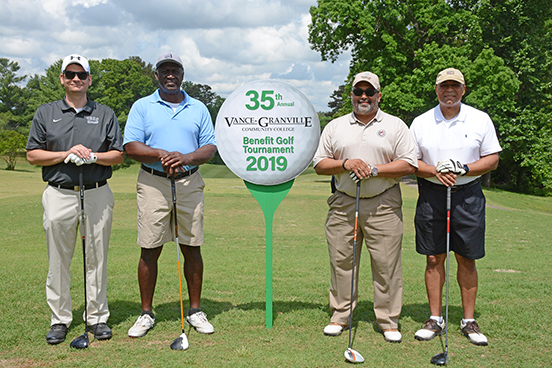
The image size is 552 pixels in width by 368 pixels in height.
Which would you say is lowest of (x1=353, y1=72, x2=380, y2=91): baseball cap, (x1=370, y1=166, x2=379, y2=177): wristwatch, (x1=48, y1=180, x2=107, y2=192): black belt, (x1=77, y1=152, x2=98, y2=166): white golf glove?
(x1=48, y1=180, x2=107, y2=192): black belt

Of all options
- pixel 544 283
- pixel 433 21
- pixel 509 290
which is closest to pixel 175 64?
pixel 509 290

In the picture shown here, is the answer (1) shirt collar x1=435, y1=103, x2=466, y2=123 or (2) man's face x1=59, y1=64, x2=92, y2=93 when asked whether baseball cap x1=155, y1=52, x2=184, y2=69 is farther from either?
(1) shirt collar x1=435, y1=103, x2=466, y2=123

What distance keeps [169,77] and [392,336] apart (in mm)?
3121

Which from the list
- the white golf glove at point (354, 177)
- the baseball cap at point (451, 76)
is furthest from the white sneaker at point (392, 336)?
the baseball cap at point (451, 76)

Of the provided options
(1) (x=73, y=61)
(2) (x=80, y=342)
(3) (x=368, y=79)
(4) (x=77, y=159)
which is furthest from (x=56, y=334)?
(3) (x=368, y=79)

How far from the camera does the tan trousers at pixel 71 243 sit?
A: 14.0ft

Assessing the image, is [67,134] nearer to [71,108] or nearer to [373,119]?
[71,108]

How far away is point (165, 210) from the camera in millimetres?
4480

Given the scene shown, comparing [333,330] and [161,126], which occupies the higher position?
[161,126]

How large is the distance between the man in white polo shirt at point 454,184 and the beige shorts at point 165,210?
83.3 inches

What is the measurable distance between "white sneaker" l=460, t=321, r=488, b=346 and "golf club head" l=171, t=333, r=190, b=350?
2.48m

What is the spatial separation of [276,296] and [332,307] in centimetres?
112

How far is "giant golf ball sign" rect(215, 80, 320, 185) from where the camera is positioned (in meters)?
4.41

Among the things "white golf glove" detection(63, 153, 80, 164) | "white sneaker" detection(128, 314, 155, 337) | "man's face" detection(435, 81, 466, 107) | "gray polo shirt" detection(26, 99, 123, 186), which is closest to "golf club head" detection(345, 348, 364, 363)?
"white sneaker" detection(128, 314, 155, 337)
